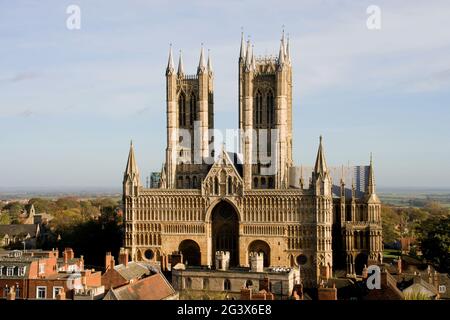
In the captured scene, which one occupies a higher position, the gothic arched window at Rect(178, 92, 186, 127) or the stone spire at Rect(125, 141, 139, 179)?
the gothic arched window at Rect(178, 92, 186, 127)

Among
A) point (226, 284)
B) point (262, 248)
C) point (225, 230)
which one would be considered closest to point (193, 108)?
point (225, 230)

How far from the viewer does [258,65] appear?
Result: 8500cm

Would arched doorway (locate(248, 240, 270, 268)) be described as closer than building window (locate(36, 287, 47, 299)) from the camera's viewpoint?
No

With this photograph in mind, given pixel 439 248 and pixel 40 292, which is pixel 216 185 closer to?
pixel 439 248

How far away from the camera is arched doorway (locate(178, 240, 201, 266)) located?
79.6 meters

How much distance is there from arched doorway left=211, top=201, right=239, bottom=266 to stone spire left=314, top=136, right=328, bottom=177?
38.0ft

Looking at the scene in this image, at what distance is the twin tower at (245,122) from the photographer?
3201 inches

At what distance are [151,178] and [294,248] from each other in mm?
35865

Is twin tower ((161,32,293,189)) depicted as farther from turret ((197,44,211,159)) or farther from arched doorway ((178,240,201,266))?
arched doorway ((178,240,201,266))

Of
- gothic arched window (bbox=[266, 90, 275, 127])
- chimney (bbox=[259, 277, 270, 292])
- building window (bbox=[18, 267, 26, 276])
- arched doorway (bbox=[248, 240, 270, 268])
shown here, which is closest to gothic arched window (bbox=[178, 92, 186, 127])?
gothic arched window (bbox=[266, 90, 275, 127])

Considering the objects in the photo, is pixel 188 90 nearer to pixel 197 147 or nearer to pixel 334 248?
pixel 197 147

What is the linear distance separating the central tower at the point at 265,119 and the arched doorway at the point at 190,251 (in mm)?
10285

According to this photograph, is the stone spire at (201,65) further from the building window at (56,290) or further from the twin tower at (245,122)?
the building window at (56,290)
